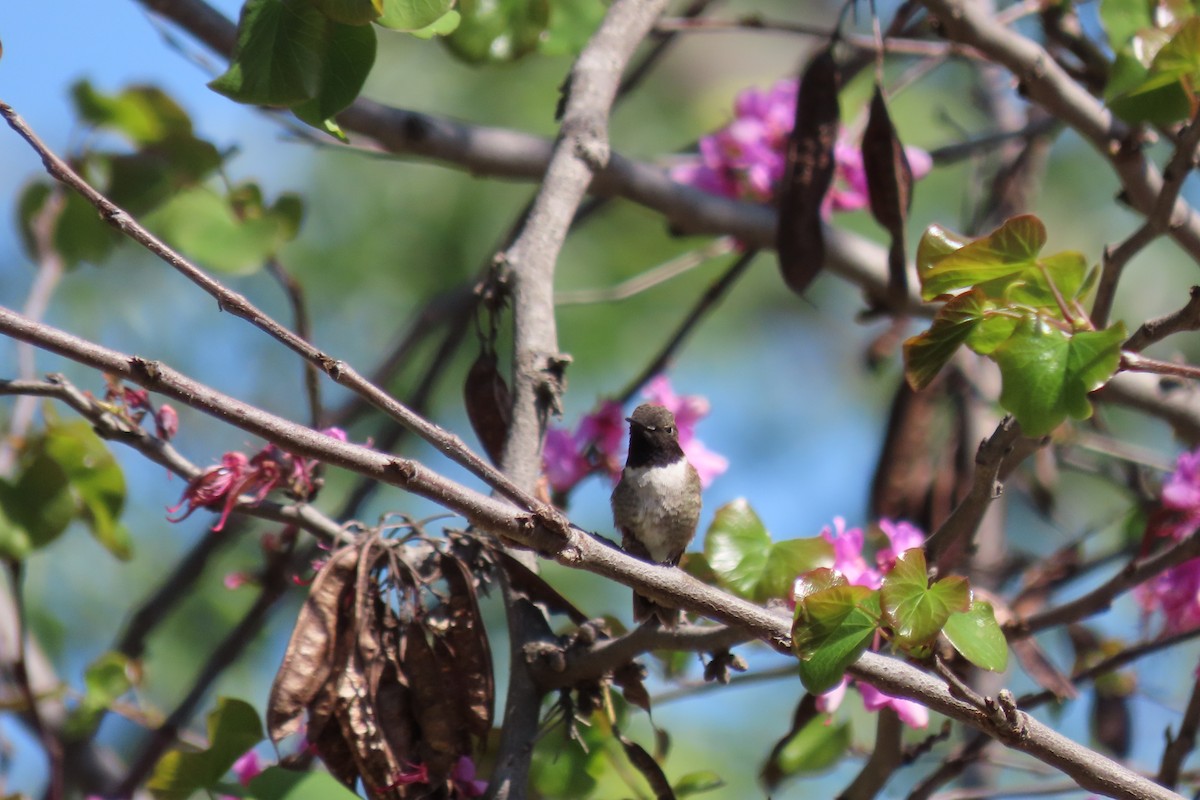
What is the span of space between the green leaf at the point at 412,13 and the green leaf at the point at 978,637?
47.7 inches

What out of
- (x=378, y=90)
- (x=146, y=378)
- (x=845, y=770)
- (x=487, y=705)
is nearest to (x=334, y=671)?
(x=487, y=705)

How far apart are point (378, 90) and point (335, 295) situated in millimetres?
1269

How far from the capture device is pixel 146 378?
1476 millimetres

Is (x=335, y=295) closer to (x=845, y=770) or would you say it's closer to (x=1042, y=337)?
(x=845, y=770)

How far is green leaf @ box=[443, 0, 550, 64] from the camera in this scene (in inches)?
124

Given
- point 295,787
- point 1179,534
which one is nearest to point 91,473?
point 295,787

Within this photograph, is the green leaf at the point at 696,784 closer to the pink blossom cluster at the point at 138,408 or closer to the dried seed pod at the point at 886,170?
the pink blossom cluster at the point at 138,408

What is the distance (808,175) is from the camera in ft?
10.7

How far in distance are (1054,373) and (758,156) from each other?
2.29 m

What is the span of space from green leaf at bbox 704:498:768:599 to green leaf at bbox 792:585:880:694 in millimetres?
661

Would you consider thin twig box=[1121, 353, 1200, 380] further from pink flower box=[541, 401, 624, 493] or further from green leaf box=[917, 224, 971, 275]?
pink flower box=[541, 401, 624, 493]

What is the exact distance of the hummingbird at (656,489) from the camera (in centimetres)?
325

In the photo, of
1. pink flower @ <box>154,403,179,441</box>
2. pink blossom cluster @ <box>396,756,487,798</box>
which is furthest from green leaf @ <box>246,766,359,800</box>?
pink flower @ <box>154,403,179,441</box>

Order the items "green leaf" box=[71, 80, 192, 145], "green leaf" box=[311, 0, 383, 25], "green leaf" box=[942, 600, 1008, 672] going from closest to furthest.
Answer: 1. "green leaf" box=[942, 600, 1008, 672]
2. "green leaf" box=[311, 0, 383, 25]
3. "green leaf" box=[71, 80, 192, 145]
